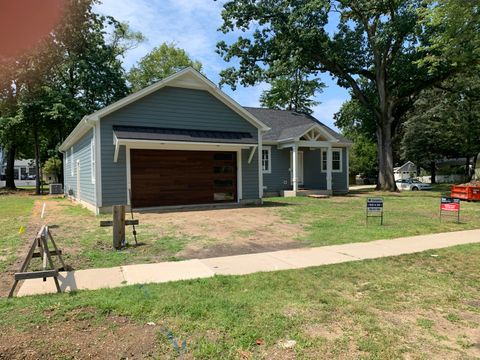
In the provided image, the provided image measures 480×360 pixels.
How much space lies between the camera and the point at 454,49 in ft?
56.6

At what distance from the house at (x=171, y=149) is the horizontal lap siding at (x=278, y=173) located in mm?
5090

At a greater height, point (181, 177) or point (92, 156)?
point (92, 156)

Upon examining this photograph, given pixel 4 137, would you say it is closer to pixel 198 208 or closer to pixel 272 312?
pixel 198 208

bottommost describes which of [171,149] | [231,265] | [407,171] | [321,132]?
[231,265]

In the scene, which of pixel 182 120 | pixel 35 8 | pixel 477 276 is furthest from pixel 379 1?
pixel 35 8

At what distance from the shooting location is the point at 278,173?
22219 mm

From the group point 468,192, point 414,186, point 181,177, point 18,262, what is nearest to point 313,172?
point 468,192

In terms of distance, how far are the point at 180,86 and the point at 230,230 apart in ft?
24.5

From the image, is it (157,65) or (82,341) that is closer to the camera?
(82,341)

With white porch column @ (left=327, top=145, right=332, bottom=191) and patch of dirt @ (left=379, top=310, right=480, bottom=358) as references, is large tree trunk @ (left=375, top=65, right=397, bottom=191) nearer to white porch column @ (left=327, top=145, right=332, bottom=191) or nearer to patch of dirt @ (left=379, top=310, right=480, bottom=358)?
white porch column @ (left=327, top=145, right=332, bottom=191)

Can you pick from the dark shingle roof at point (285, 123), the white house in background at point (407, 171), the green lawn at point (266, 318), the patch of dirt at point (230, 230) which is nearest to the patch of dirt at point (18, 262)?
the green lawn at point (266, 318)

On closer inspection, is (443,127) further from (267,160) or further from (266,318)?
(266,318)

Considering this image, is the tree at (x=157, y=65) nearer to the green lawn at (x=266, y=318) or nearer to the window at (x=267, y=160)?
the window at (x=267, y=160)

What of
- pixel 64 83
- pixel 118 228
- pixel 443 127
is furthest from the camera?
pixel 443 127
